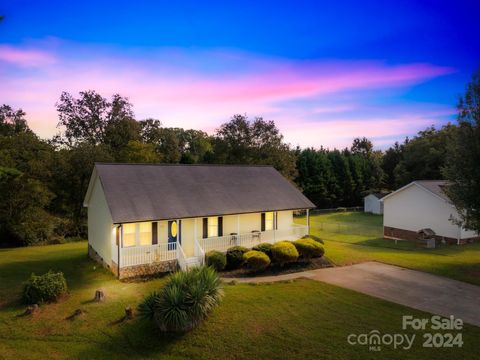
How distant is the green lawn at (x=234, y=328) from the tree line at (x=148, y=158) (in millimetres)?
5898

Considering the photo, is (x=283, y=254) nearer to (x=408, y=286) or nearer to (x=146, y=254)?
(x=408, y=286)

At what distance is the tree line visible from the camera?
18781 millimetres

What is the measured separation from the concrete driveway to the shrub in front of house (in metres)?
5.56

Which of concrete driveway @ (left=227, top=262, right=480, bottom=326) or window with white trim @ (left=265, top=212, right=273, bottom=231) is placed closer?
concrete driveway @ (left=227, top=262, right=480, bottom=326)

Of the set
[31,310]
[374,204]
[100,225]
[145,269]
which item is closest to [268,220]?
[145,269]

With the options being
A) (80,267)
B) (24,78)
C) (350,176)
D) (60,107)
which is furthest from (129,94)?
(350,176)

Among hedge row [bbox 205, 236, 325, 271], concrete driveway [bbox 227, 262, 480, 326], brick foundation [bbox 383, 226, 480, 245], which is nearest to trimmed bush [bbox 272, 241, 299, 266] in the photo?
hedge row [bbox 205, 236, 325, 271]

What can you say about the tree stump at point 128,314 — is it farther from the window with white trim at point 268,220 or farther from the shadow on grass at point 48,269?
the window with white trim at point 268,220

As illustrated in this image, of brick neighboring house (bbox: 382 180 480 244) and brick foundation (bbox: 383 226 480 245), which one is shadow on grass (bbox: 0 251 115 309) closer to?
brick neighboring house (bbox: 382 180 480 244)

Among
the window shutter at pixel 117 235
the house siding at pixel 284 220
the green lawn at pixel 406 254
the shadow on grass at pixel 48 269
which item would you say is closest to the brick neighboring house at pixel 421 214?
the green lawn at pixel 406 254

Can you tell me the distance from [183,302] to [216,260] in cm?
713

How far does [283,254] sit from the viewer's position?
1961cm

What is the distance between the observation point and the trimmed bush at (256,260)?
62.0 feet

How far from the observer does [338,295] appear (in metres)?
15.1
